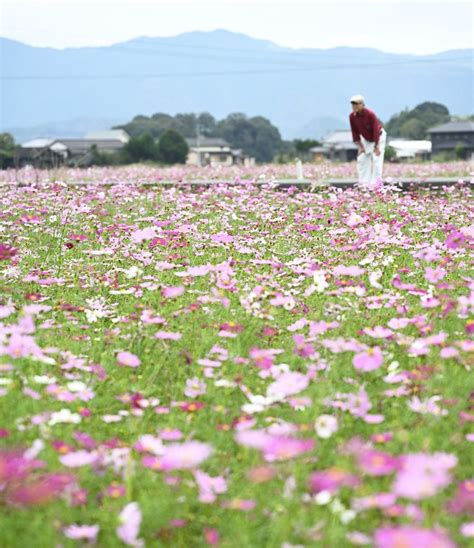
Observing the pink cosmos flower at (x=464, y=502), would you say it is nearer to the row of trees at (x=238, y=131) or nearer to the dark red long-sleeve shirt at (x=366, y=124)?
the dark red long-sleeve shirt at (x=366, y=124)

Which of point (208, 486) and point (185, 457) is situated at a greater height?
point (185, 457)

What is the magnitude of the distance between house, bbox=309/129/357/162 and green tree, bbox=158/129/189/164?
72.1 feet

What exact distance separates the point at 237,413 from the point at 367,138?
28.3 feet

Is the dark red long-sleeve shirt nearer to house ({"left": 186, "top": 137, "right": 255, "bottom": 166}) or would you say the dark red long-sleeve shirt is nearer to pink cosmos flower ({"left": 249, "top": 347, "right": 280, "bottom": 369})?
pink cosmos flower ({"left": 249, "top": 347, "right": 280, "bottom": 369})

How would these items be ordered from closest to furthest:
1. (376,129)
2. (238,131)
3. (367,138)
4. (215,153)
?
(376,129) → (367,138) → (215,153) → (238,131)

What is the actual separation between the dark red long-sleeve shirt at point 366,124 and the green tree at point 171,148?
133 feet

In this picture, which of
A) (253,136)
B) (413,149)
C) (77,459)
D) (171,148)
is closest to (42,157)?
(77,459)

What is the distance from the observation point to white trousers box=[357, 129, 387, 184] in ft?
36.2

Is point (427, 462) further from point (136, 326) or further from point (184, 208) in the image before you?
point (184, 208)

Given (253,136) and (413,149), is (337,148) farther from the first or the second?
(253,136)

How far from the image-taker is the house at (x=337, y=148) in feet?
257

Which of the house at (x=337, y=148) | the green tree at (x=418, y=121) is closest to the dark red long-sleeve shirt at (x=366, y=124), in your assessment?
the house at (x=337, y=148)

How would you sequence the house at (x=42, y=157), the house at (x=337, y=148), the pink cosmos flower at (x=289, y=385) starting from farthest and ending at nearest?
the house at (x=337, y=148), the house at (x=42, y=157), the pink cosmos flower at (x=289, y=385)

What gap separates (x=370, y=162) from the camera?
11375 millimetres
